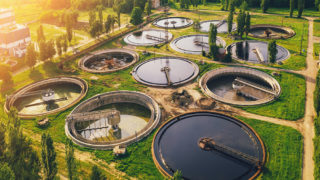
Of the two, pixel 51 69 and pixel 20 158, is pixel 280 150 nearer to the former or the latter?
pixel 20 158

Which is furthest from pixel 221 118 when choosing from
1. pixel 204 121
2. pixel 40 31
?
pixel 40 31

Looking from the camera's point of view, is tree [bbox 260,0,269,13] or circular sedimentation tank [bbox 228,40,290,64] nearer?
circular sedimentation tank [bbox 228,40,290,64]

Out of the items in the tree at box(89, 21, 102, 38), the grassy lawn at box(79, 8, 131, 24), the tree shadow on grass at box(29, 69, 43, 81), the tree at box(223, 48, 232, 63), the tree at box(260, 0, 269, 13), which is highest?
the tree at box(260, 0, 269, 13)

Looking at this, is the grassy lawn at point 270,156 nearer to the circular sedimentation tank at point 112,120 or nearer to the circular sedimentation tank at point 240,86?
the circular sedimentation tank at point 112,120

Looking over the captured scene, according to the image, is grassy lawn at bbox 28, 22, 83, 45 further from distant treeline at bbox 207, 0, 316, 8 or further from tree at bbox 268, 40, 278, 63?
distant treeline at bbox 207, 0, 316, 8

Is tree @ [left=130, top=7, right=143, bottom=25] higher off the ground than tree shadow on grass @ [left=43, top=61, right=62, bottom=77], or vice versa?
tree @ [left=130, top=7, right=143, bottom=25]

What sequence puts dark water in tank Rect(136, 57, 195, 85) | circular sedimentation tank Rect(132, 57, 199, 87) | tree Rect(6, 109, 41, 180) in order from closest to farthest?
tree Rect(6, 109, 41, 180) → circular sedimentation tank Rect(132, 57, 199, 87) → dark water in tank Rect(136, 57, 195, 85)

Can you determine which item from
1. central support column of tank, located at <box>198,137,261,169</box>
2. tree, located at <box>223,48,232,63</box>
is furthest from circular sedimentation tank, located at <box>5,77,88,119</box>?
tree, located at <box>223,48,232,63</box>
